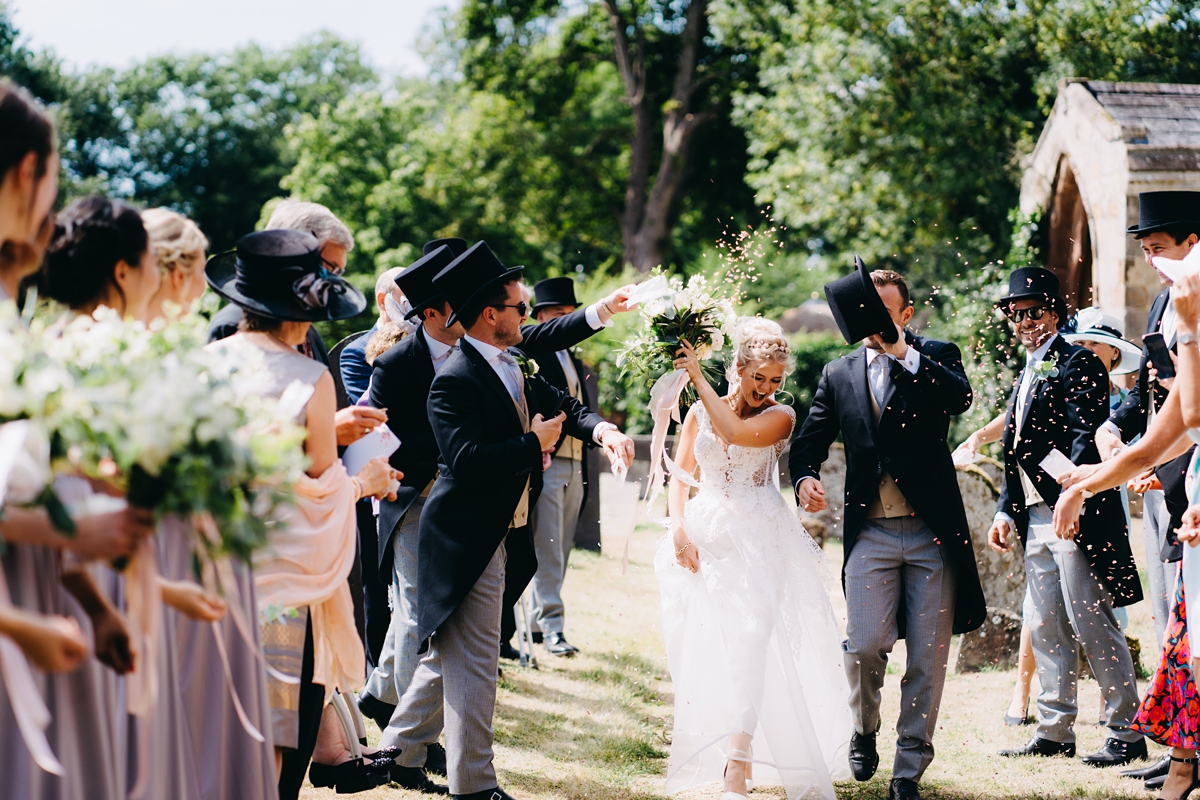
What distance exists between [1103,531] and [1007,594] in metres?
2.25

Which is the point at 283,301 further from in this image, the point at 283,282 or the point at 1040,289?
the point at 1040,289

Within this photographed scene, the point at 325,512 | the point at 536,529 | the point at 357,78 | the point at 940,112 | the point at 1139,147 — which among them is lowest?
the point at 536,529

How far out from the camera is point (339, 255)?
4812 mm

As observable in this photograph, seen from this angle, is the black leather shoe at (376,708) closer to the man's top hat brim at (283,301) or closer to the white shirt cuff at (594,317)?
the white shirt cuff at (594,317)

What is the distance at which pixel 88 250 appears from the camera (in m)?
3.01

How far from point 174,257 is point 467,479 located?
146 cm

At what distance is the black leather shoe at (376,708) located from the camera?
5.43 m

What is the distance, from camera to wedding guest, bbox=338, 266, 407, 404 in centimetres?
550

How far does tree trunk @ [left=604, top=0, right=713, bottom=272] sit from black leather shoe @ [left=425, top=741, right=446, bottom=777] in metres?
22.6

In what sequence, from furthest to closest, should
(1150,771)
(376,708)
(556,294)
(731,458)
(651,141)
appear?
(651,141) → (556,294) → (376,708) → (731,458) → (1150,771)

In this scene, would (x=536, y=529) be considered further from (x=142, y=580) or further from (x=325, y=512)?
(x=142, y=580)

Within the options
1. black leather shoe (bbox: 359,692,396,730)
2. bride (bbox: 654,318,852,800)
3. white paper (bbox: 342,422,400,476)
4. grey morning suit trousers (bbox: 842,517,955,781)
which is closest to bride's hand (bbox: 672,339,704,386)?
bride (bbox: 654,318,852,800)

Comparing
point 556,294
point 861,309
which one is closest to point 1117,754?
point 861,309

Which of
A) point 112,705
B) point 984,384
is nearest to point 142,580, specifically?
point 112,705
